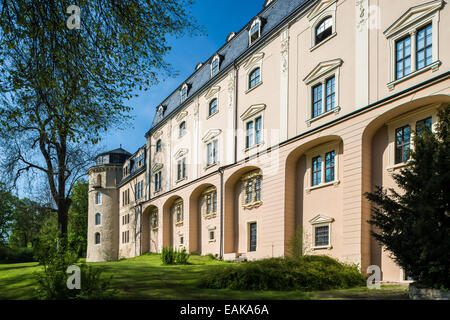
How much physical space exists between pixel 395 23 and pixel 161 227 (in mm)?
26103

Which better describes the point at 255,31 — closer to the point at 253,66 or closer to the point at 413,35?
the point at 253,66

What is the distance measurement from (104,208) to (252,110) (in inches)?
1319

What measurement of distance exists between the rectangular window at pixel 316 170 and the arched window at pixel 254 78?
672 cm

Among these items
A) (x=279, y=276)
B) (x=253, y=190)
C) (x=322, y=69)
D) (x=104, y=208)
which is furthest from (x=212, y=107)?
(x=104, y=208)

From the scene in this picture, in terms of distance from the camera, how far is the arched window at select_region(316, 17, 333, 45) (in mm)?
20044

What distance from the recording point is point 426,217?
9562mm

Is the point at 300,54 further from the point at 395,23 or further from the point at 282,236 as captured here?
the point at 282,236

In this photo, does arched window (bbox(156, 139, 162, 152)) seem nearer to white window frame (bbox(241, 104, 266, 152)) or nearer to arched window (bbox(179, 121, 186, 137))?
arched window (bbox(179, 121, 186, 137))

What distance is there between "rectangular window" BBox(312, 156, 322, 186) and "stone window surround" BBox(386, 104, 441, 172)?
3985 mm

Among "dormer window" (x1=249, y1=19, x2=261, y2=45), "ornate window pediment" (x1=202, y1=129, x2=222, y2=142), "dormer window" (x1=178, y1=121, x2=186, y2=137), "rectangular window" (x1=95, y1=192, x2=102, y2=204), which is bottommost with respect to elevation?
"rectangular window" (x1=95, y1=192, x2=102, y2=204)

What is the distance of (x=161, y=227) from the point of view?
36812 mm

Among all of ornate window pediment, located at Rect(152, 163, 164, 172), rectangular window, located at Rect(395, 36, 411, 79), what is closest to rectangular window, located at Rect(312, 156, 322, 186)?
rectangular window, located at Rect(395, 36, 411, 79)

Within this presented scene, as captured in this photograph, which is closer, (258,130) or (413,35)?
(413,35)

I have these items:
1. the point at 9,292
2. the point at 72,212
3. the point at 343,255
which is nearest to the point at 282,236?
the point at 343,255
